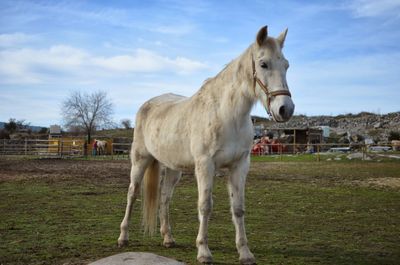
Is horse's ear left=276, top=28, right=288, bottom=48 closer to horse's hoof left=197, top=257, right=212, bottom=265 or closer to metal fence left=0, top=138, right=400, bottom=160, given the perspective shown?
horse's hoof left=197, top=257, right=212, bottom=265

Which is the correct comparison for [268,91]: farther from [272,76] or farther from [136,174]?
[136,174]

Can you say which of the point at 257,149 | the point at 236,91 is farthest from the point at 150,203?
the point at 257,149

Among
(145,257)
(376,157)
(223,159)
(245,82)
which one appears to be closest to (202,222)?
(223,159)

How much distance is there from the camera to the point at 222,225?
699cm

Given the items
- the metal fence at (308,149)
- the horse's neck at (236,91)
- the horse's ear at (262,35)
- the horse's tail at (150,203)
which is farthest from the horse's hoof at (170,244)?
the metal fence at (308,149)

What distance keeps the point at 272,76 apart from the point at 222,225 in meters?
3.40

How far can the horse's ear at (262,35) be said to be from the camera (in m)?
4.49

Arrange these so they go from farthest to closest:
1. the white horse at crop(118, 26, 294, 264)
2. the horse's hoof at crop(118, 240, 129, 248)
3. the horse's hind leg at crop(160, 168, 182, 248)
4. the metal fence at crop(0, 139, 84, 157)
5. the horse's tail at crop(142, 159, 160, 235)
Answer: the metal fence at crop(0, 139, 84, 157) < the horse's tail at crop(142, 159, 160, 235) < the horse's hind leg at crop(160, 168, 182, 248) < the horse's hoof at crop(118, 240, 129, 248) < the white horse at crop(118, 26, 294, 264)

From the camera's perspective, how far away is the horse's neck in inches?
187

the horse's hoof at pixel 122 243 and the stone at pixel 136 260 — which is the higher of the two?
the stone at pixel 136 260

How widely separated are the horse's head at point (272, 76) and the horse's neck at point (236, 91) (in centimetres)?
15

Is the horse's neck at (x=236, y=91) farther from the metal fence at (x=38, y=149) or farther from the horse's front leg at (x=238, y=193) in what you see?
the metal fence at (x=38, y=149)

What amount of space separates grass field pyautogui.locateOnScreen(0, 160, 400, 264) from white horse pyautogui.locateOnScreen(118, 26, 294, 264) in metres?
0.57

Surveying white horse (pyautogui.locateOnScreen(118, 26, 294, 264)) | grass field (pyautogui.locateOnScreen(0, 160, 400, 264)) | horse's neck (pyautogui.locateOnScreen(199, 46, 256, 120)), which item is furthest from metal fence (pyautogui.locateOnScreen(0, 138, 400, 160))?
horse's neck (pyautogui.locateOnScreen(199, 46, 256, 120))
